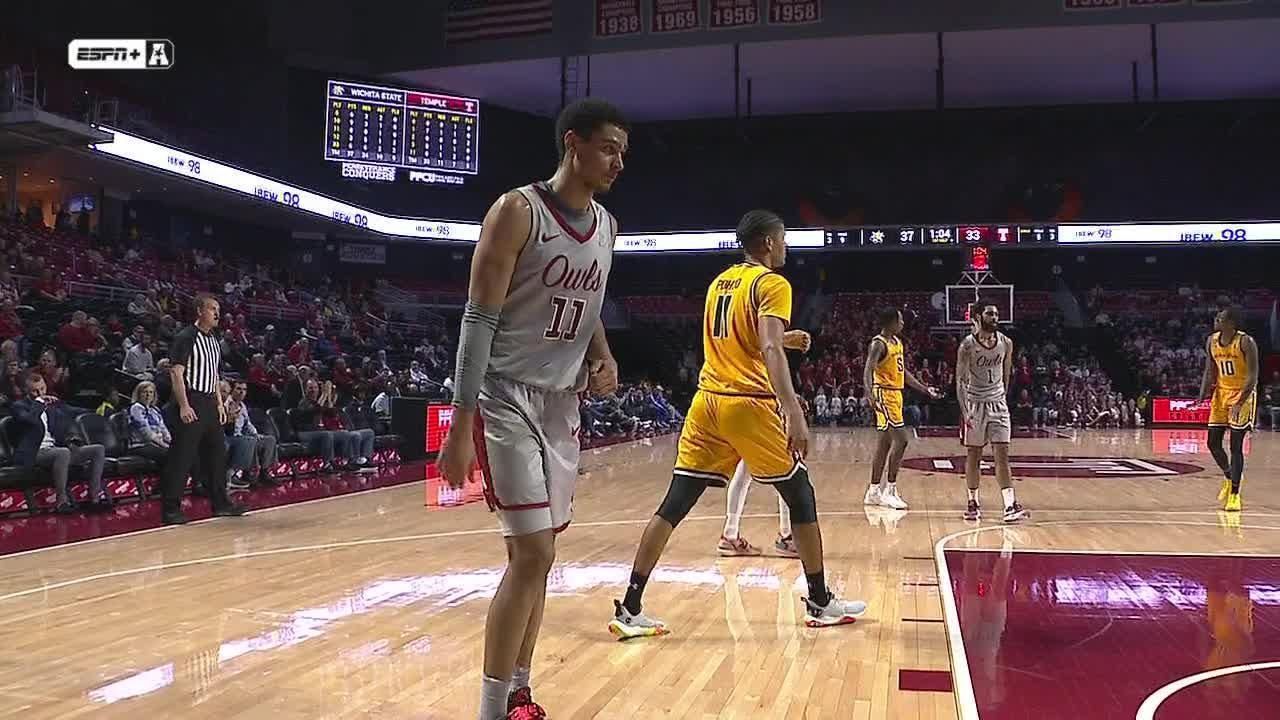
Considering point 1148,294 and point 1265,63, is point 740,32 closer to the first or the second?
point 1265,63

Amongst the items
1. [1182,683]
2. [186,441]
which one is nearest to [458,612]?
[1182,683]

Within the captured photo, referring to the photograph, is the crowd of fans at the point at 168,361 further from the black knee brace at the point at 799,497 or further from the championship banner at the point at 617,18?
the championship banner at the point at 617,18

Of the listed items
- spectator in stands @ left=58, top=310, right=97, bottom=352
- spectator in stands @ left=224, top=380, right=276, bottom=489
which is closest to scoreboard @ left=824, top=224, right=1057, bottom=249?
spectator in stands @ left=224, top=380, right=276, bottom=489

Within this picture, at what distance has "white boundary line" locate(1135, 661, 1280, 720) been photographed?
3143 mm

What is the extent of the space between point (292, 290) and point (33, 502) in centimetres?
1692

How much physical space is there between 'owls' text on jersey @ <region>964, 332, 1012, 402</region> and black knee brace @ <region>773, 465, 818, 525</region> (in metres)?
4.29

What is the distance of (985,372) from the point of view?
8.13 metres

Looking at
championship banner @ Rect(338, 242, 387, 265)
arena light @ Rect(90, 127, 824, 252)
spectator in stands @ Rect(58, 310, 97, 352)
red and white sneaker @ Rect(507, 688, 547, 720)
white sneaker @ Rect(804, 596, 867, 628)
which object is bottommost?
white sneaker @ Rect(804, 596, 867, 628)

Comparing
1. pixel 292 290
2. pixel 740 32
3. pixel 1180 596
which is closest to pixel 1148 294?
pixel 740 32

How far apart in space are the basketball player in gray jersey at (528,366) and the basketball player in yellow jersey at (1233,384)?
7.20 meters

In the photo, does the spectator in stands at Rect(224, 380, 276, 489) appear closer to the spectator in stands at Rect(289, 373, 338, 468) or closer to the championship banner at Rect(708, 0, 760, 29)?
the spectator in stands at Rect(289, 373, 338, 468)

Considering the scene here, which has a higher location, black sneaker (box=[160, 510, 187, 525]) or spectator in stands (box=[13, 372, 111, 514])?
spectator in stands (box=[13, 372, 111, 514])

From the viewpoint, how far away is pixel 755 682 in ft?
11.5

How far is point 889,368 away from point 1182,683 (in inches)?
208
